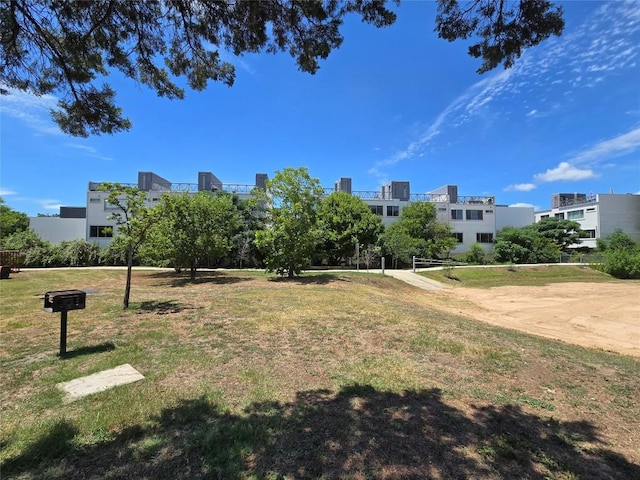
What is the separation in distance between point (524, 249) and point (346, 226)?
1819 centimetres

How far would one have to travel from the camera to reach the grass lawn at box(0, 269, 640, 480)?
9.04 feet

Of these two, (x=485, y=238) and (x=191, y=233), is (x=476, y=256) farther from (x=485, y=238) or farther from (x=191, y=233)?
(x=191, y=233)

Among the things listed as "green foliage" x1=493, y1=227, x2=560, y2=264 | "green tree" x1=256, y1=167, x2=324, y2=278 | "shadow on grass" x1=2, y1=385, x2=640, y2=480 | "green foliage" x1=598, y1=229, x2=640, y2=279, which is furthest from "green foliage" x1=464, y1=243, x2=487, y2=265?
"shadow on grass" x1=2, y1=385, x2=640, y2=480

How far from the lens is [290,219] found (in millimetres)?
16328

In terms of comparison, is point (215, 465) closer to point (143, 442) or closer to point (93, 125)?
point (143, 442)

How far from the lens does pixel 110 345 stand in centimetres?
583

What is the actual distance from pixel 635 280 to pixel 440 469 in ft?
101

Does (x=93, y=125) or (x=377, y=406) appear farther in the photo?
(x=93, y=125)

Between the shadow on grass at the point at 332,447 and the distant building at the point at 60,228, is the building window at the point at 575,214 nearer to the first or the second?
the shadow on grass at the point at 332,447

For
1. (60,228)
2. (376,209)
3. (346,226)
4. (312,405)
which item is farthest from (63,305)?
(60,228)

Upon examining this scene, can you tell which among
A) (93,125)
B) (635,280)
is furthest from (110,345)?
(635,280)

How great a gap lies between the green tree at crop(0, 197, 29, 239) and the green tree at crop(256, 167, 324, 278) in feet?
114

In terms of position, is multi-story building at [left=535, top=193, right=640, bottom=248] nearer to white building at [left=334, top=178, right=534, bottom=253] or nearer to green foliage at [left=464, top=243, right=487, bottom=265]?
white building at [left=334, top=178, right=534, bottom=253]

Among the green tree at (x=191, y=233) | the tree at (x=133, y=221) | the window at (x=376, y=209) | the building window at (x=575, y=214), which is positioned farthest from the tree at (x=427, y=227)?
the tree at (x=133, y=221)
